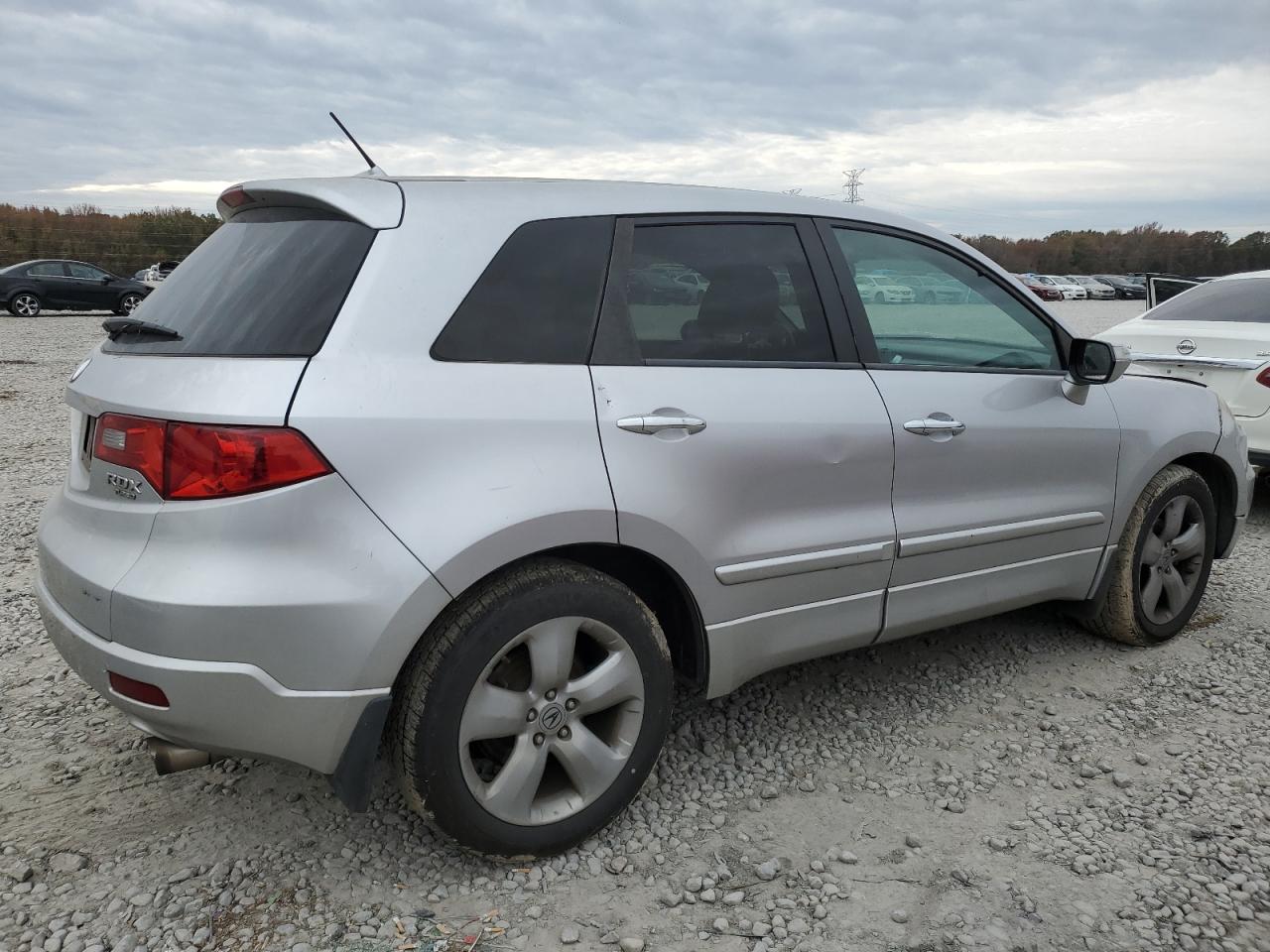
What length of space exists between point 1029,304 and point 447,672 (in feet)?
8.31

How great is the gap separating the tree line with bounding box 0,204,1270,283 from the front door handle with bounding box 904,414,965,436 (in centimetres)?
1545

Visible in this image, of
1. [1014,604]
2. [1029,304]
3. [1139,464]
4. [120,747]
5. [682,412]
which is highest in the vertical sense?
[1029,304]

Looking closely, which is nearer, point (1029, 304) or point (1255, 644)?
point (1029, 304)

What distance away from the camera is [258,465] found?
207cm

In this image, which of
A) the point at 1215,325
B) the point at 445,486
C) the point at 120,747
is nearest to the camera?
the point at 445,486

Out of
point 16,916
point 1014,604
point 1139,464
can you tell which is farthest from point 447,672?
point 1139,464

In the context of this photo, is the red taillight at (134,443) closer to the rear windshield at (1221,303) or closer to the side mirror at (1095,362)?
the side mirror at (1095,362)

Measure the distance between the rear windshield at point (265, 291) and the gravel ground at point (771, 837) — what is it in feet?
4.35

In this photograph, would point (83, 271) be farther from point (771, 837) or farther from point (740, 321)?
point (771, 837)

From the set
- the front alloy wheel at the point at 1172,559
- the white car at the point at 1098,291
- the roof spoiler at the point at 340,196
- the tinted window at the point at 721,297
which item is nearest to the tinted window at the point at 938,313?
the tinted window at the point at 721,297

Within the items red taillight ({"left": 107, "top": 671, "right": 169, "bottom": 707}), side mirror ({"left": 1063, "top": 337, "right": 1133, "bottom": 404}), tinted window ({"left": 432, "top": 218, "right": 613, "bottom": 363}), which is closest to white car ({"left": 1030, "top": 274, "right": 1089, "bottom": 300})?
side mirror ({"left": 1063, "top": 337, "right": 1133, "bottom": 404})

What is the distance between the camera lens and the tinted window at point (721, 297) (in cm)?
268

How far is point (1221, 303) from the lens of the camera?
21.6 ft

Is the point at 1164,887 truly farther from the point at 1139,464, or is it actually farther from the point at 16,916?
the point at 16,916
